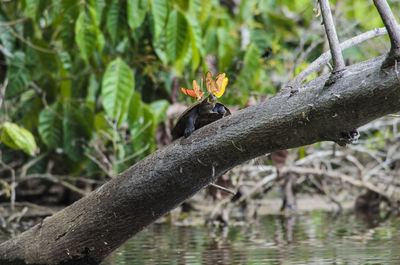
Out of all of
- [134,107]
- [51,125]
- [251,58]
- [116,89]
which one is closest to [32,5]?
[116,89]

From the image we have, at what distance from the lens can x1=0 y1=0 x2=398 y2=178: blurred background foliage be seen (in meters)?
4.54

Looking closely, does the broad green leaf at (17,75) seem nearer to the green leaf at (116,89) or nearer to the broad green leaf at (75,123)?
the broad green leaf at (75,123)

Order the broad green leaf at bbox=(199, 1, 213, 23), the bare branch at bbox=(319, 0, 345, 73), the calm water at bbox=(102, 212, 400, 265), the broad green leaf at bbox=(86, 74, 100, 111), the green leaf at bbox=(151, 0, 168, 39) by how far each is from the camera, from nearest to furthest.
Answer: the bare branch at bbox=(319, 0, 345, 73) → the calm water at bbox=(102, 212, 400, 265) → the green leaf at bbox=(151, 0, 168, 39) → the broad green leaf at bbox=(86, 74, 100, 111) → the broad green leaf at bbox=(199, 1, 213, 23)

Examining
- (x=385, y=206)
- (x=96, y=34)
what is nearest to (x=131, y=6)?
(x=96, y=34)

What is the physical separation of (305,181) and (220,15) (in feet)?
6.76

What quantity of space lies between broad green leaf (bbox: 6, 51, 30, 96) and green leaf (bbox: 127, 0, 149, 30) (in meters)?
1.16

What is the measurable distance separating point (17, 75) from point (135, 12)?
4.12 ft

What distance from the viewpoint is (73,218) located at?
263 centimetres

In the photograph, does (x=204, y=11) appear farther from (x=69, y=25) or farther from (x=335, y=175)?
(x=335, y=175)

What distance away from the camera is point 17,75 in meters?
5.08

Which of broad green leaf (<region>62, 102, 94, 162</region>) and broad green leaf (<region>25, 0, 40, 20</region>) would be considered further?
broad green leaf (<region>62, 102, 94, 162</region>)

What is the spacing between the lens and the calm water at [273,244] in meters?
3.06

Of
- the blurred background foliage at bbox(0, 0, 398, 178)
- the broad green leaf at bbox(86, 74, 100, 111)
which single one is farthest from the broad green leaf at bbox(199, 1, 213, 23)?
the broad green leaf at bbox(86, 74, 100, 111)

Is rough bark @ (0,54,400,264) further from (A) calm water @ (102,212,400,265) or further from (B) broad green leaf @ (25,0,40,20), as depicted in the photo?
(B) broad green leaf @ (25,0,40,20)
